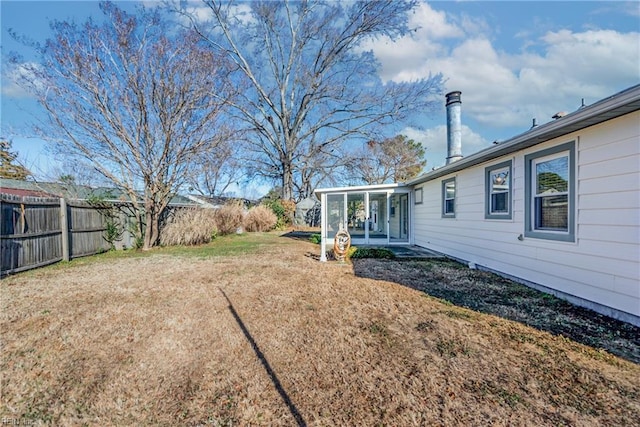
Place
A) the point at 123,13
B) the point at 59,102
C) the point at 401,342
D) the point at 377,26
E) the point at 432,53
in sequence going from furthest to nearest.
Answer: the point at 377,26, the point at 432,53, the point at 123,13, the point at 59,102, the point at 401,342

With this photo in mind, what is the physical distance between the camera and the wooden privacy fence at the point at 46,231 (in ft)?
19.1

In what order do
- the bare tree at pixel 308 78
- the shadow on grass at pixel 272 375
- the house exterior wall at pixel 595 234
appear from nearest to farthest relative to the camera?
the shadow on grass at pixel 272 375
the house exterior wall at pixel 595 234
the bare tree at pixel 308 78

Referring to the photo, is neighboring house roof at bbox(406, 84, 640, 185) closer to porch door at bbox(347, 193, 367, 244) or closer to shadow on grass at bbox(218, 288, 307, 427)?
shadow on grass at bbox(218, 288, 307, 427)

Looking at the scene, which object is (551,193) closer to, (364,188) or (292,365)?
(292,365)

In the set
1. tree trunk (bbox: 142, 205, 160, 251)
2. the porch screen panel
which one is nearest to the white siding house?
the porch screen panel

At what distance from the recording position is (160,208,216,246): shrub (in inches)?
416

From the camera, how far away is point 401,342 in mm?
2902

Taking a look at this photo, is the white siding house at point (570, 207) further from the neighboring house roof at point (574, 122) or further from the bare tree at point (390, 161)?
the bare tree at point (390, 161)

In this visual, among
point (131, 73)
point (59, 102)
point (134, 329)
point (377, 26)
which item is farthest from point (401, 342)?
point (377, 26)

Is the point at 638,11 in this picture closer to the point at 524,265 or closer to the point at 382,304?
the point at 524,265

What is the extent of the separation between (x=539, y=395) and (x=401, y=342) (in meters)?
1.12

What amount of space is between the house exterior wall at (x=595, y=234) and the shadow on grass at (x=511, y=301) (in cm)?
26

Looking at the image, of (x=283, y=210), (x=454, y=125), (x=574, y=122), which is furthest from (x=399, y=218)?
(x=283, y=210)

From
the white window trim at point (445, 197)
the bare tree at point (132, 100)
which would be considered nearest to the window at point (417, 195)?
the white window trim at point (445, 197)
